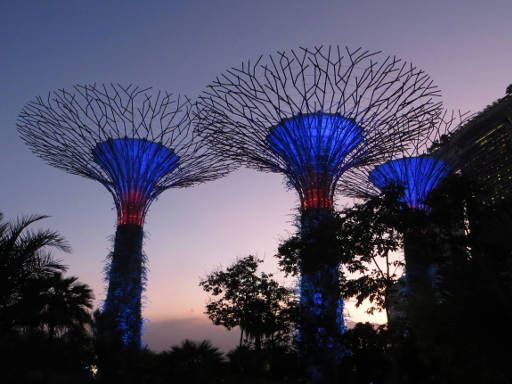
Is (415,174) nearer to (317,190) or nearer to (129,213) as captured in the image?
(317,190)

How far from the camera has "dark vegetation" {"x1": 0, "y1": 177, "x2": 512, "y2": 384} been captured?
4328 mm

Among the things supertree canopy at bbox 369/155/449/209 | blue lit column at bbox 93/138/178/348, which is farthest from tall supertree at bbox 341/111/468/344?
blue lit column at bbox 93/138/178/348

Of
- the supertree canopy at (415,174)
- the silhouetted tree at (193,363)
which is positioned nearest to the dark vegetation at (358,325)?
the silhouetted tree at (193,363)

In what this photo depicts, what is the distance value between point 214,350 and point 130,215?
23.6ft

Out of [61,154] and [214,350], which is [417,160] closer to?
[214,350]

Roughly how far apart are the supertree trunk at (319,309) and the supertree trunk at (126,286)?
6.19m

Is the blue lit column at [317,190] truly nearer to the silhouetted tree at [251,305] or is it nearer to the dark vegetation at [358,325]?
the dark vegetation at [358,325]

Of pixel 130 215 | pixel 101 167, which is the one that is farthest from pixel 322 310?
pixel 101 167

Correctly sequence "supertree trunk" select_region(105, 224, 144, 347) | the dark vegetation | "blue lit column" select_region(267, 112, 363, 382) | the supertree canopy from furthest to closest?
1. the supertree canopy
2. "supertree trunk" select_region(105, 224, 144, 347)
3. "blue lit column" select_region(267, 112, 363, 382)
4. the dark vegetation

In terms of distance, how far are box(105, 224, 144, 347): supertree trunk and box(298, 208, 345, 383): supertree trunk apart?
20.3 feet

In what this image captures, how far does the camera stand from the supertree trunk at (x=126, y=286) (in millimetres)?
17969

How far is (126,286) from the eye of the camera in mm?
18234

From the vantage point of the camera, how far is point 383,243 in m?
13.3

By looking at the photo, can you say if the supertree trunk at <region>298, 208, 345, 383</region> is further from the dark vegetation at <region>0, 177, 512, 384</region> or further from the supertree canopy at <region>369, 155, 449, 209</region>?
the supertree canopy at <region>369, 155, 449, 209</region>
